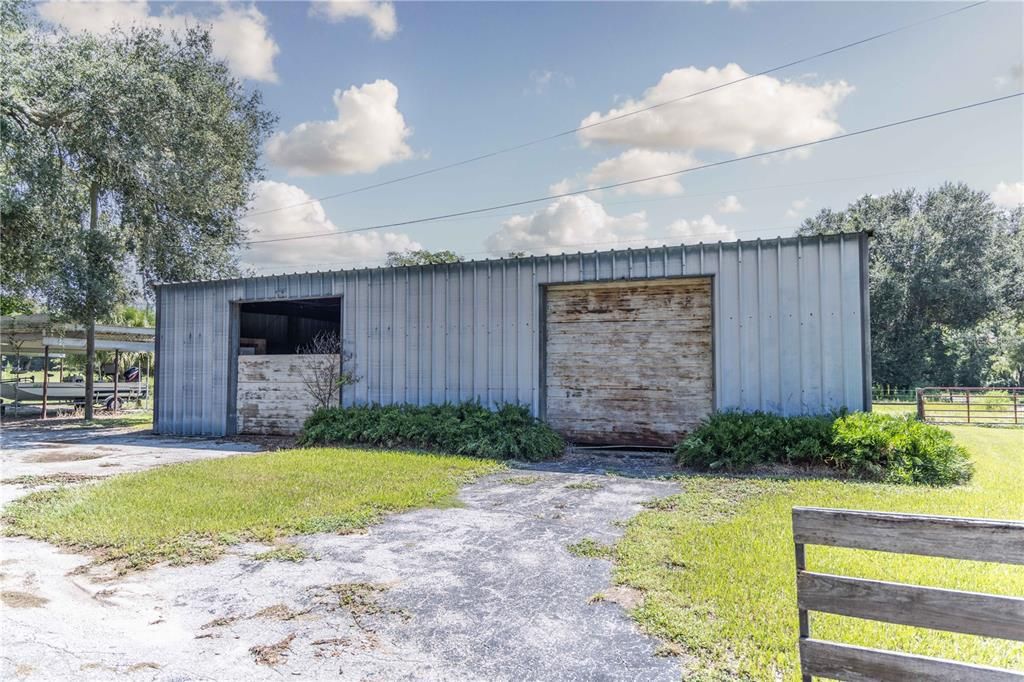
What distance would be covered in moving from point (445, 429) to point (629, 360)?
3.15 m

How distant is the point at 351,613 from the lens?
3.18 metres

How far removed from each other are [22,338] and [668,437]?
19241 mm

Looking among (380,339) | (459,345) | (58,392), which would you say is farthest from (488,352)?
(58,392)

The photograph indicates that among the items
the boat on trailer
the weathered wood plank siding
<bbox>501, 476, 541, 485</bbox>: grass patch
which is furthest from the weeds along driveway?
the boat on trailer

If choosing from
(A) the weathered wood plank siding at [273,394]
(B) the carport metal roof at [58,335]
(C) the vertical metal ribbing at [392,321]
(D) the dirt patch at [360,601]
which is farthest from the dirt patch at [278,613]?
(B) the carport metal roof at [58,335]

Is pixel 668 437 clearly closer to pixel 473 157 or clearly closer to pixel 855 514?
pixel 855 514

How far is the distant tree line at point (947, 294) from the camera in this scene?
28.0 meters

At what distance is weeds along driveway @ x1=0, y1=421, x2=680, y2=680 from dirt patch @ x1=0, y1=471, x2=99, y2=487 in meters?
2.78

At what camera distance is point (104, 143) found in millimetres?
12844

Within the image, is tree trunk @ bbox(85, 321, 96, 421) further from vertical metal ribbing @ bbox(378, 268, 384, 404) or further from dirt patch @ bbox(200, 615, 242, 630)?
dirt patch @ bbox(200, 615, 242, 630)

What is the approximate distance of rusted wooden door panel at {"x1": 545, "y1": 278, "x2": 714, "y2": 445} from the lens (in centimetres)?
893

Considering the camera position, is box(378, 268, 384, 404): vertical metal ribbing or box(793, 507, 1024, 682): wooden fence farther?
box(378, 268, 384, 404): vertical metal ribbing

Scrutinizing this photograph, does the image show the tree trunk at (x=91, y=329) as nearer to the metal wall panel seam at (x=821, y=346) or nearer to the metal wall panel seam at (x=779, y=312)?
the metal wall panel seam at (x=779, y=312)

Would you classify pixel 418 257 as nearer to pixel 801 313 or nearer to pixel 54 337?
pixel 54 337
